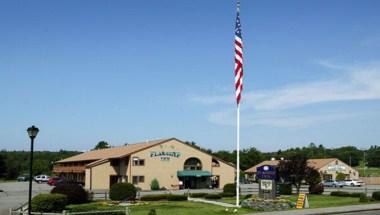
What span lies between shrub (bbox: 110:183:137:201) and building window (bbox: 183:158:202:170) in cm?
3037

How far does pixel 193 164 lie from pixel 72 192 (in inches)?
1402

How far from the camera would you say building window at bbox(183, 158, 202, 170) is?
252 feet

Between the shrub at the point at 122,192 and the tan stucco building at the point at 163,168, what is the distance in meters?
26.6

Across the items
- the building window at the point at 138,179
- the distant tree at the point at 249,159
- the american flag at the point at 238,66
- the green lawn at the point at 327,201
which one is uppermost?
the american flag at the point at 238,66

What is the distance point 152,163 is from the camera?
74.7 metres

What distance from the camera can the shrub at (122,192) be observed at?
45.8 meters

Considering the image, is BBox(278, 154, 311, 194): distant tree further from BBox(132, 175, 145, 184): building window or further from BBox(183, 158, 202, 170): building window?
BBox(132, 175, 145, 184): building window

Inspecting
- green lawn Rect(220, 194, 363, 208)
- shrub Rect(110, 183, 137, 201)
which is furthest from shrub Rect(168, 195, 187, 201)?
green lawn Rect(220, 194, 363, 208)

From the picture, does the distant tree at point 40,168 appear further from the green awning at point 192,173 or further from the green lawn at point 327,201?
the green lawn at point 327,201

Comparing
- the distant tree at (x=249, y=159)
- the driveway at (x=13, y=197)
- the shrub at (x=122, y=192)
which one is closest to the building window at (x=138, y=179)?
the driveway at (x=13, y=197)

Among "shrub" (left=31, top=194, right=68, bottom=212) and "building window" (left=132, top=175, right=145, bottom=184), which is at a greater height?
"building window" (left=132, top=175, right=145, bottom=184)

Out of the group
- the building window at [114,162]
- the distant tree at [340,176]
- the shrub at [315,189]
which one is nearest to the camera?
the shrub at [315,189]

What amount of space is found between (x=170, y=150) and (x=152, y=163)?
3086 mm

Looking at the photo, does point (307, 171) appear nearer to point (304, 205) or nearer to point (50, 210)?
point (304, 205)
